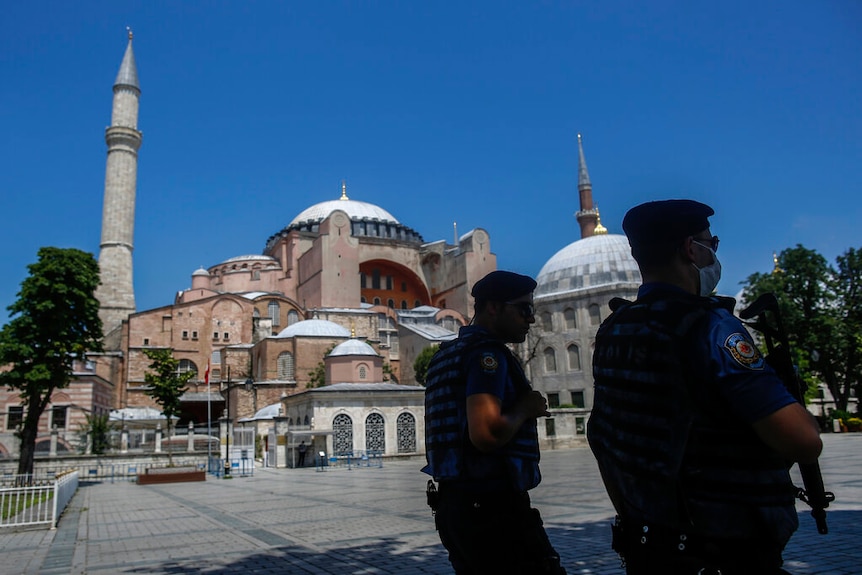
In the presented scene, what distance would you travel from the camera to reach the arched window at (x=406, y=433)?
28844mm

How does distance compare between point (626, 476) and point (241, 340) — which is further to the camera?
point (241, 340)

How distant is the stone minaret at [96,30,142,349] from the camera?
1749 inches

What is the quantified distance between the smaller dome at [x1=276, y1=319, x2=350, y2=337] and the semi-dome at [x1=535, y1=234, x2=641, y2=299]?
42.6 feet

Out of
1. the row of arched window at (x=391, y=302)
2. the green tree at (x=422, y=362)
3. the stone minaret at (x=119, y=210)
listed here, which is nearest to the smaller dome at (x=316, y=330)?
the green tree at (x=422, y=362)

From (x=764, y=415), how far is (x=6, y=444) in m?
35.5

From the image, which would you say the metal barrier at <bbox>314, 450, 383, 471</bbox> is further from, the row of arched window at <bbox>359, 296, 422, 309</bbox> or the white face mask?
the row of arched window at <bbox>359, 296, 422, 309</bbox>

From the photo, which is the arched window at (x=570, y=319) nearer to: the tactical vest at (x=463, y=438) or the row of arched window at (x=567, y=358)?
the row of arched window at (x=567, y=358)

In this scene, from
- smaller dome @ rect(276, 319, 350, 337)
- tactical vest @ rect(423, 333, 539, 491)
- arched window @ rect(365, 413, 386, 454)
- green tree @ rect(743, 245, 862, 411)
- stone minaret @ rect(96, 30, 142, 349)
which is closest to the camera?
tactical vest @ rect(423, 333, 539, 491)

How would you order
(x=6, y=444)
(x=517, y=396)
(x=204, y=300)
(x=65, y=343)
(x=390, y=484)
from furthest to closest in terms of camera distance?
(x=204, y=300) < (x=6, y=444) < (x=65, y=343) < (x=390, y=484) < (x=517, y=396)

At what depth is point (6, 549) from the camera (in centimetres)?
764

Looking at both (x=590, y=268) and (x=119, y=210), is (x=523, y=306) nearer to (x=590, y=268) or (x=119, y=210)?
(x=590, y=268)

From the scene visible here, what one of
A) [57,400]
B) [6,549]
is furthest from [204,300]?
[6,549]

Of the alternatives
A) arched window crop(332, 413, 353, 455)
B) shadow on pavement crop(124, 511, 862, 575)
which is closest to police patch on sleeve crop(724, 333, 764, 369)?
shadow on pavement crop(124, 511, 862, 575)

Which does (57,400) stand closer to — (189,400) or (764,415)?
(189,400)
